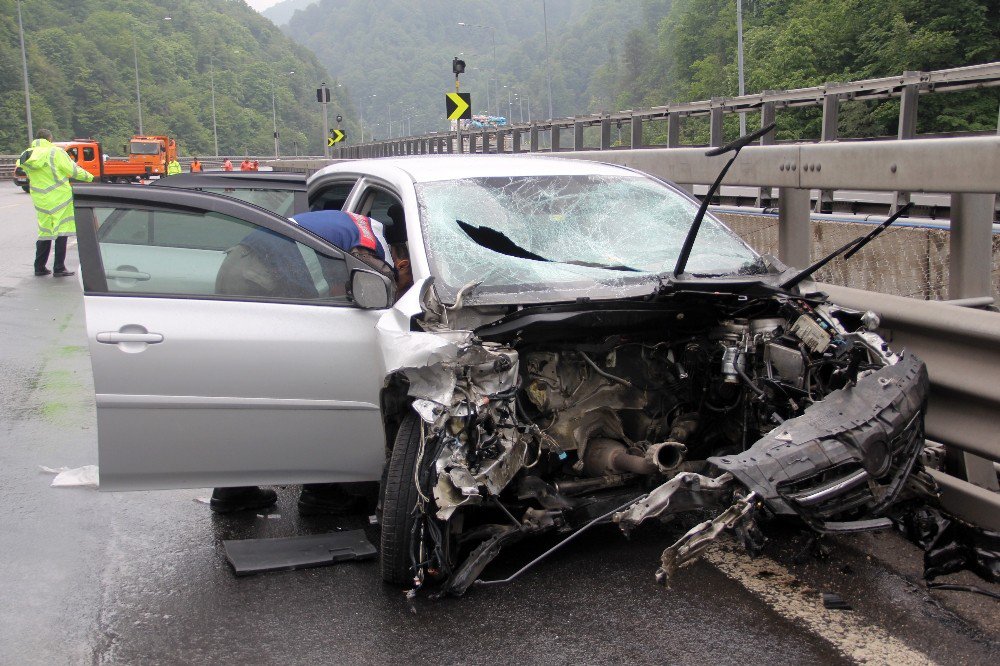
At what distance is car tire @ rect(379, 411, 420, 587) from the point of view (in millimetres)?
3758

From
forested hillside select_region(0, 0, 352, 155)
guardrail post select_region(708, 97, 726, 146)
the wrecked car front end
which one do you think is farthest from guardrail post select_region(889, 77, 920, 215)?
forested hillside select_region(0, 0, 352, 155)

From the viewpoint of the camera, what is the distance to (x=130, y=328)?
416cm

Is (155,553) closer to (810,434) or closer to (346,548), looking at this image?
(346,548)

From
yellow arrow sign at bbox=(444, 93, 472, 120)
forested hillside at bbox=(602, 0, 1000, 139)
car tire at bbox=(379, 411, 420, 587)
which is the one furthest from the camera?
forested hillside at bbox=(602, 0, 1000, 139)

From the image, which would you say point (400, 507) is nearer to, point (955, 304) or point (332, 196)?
point (955, 304)

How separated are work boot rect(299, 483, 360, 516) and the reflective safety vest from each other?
11.2 meters

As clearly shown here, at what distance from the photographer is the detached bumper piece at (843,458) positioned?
10.5ft

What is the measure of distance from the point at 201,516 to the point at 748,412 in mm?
2668

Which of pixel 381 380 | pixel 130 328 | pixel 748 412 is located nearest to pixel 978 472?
pixel 748 412

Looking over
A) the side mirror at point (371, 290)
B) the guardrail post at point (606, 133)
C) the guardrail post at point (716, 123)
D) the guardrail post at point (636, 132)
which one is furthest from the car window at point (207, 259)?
the guardrail post at point (606, 133)

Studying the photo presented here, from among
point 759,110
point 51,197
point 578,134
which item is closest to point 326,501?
point 51,197

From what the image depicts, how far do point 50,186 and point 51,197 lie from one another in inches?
8.3

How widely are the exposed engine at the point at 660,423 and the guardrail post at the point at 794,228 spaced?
1446 mm

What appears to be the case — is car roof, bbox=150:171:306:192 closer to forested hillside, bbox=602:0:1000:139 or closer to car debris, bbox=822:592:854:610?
car debris, bbox=822:592:854:610
